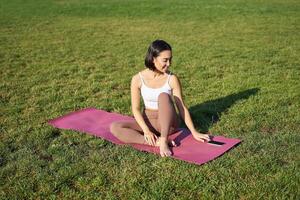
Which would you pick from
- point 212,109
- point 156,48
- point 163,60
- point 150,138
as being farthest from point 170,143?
point 212,109

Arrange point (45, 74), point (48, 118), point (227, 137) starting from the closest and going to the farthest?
point (227, 137) < point (48, 118) < point (45, 74)

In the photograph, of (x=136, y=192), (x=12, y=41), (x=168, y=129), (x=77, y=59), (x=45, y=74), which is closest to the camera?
(x=136, y=192)

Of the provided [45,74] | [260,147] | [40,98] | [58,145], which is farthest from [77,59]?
[260,147]

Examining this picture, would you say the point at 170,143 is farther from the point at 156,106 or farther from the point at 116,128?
the point at 116,128

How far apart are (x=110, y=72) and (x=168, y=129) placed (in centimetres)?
521

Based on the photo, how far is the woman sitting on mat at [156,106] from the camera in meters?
5.82

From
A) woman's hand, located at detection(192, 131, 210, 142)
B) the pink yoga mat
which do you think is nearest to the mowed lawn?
the pink yoga mat

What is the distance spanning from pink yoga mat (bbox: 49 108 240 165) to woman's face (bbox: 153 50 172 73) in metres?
1.04

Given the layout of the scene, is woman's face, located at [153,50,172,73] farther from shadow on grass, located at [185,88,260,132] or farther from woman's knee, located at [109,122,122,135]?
shadow on grass, located at [185,88,260,132]

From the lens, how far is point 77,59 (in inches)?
488

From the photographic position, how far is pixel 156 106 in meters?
6.22

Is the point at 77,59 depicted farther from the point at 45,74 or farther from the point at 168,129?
the point at 168,129

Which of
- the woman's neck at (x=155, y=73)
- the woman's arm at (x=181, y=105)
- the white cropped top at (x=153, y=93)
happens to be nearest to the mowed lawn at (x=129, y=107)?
the woman's arm at (x=181, y=105)

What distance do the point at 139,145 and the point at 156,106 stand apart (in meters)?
0.66
